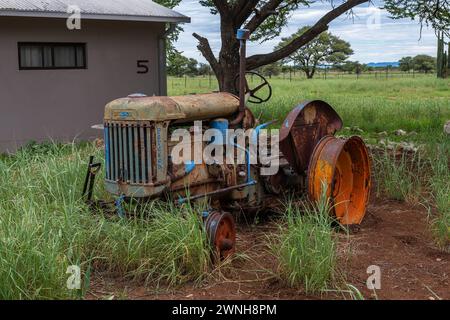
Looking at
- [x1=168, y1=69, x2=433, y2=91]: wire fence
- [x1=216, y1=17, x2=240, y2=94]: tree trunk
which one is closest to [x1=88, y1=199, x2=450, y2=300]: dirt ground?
[x1=216, y1=17, x2=240, y2=94]: tree trunk

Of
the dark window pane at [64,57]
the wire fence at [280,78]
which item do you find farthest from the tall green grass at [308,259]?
the wire fence at [280,78]

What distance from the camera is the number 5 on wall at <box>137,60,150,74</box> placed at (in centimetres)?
1263

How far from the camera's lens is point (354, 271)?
4.36 metres

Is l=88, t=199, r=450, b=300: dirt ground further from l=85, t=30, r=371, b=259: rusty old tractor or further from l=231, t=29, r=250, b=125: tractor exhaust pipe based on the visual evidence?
l=231, t=29, r=250, b=125: tractor exhaust pipe

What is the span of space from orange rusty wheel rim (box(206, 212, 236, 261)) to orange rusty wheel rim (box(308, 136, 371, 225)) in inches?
38.5

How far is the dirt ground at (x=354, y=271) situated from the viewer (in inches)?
156

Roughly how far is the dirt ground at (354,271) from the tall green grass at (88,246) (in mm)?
156

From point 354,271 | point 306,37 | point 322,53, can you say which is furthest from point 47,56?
point 322,53

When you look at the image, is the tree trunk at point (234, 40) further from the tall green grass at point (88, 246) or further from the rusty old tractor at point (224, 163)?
the tall green grass at point (88, 246)

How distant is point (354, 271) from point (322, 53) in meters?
59.1

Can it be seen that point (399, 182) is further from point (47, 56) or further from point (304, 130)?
point (47, 56)

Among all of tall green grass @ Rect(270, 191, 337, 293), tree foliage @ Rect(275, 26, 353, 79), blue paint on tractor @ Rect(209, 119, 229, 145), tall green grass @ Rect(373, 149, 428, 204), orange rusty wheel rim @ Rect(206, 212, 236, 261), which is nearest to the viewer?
tall green grass @ Rect(270, 191, 337, 293)
